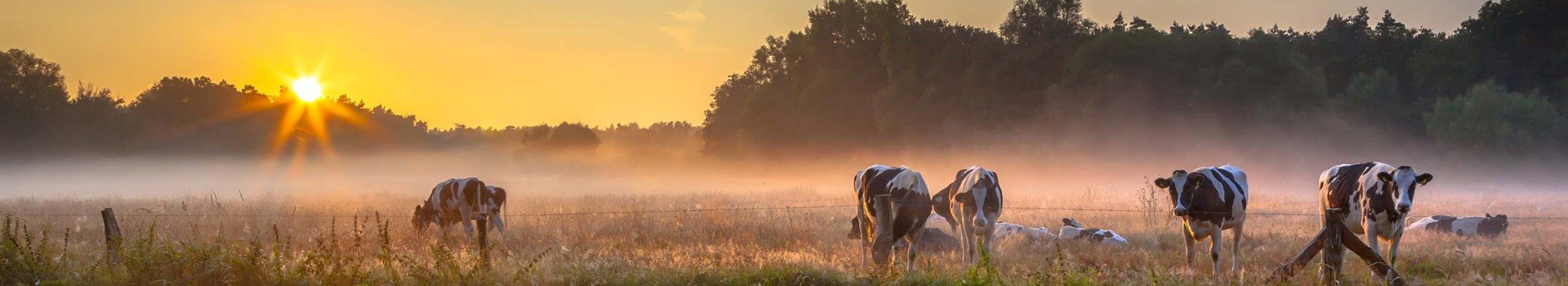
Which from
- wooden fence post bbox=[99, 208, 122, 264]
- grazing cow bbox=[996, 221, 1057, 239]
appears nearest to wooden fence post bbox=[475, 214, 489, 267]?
wooden fence post bbox=[99, 208, 122, 264]

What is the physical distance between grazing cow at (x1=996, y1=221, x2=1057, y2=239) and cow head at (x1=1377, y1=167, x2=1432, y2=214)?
5.00 m

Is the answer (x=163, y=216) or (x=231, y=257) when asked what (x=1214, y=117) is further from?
(x=231, y=257)

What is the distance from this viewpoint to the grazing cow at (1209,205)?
12812mm

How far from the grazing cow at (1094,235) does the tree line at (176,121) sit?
50451 millimetres

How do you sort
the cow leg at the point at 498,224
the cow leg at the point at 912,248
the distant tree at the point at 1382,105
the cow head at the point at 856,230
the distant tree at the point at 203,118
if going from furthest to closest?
1. the distant tree at the point at 203,118
2. the distant tree at the point at 1382,105
3. the cow leg at the point at 498,224
4. the cow head at the point at 856,230
5. the cow leg at the point at 912,248

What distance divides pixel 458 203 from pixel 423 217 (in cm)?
63

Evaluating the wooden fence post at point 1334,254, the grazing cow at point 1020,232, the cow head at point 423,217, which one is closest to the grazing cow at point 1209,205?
the wooden fence post at point 1334,254

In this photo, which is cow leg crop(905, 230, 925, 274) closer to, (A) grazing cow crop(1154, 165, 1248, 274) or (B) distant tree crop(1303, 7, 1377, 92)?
(A) grazing cow crop(1154, 165, 1248, 274)

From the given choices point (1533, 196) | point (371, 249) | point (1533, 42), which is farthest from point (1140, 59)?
point (371, 249)

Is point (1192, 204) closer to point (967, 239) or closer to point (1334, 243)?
point (967, 239)

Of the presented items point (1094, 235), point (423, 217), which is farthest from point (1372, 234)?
point (423, 217)

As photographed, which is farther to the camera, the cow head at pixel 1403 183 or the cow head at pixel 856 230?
the cow head at pixel 856 230

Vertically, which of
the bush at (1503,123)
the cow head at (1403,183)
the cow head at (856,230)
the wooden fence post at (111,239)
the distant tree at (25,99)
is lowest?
the cow head at (856,230)

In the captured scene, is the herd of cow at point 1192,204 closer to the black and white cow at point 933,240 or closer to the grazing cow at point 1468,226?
the black and white cow at point 933,240
